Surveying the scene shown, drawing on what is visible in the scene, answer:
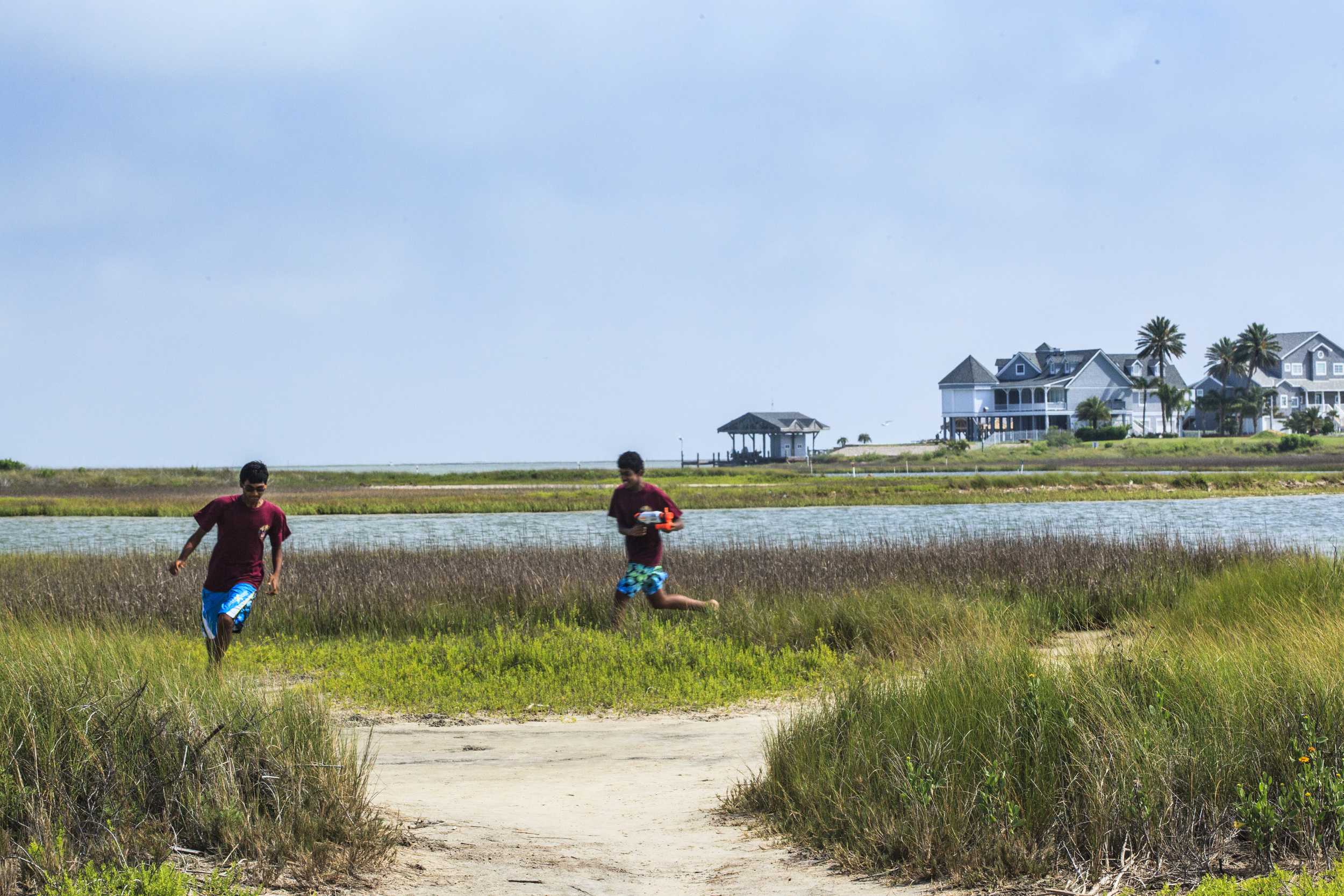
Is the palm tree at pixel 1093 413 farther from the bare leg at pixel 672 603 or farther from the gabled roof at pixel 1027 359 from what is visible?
the bare leg at pixel 672 603

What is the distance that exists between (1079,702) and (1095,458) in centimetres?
7787

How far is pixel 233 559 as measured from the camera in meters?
9.59

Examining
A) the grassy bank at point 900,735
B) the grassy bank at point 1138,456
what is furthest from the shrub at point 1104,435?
the grassy bank at point 900,735

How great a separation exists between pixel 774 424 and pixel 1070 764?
9412 centimetres

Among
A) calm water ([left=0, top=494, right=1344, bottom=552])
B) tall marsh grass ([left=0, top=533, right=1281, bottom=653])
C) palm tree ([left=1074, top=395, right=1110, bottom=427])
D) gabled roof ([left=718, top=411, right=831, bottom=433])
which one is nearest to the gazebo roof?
gabled roof ([left=718, top=411, right=831, bottom=433])

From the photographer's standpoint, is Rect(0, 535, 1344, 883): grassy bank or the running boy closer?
Rect(0, 535, 1344, 883): grassy bank

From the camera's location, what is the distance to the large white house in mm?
98188

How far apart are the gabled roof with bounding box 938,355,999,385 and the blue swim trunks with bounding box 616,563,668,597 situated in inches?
3646

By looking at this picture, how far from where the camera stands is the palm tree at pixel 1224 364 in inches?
4013

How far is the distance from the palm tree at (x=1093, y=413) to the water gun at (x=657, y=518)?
3521 inches

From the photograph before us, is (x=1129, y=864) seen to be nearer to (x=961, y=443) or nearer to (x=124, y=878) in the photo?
(x=124, y=878)

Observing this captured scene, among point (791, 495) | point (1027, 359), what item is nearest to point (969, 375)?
point (1027, 359)

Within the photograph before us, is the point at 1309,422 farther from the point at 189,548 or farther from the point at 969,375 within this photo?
the point at 189,548

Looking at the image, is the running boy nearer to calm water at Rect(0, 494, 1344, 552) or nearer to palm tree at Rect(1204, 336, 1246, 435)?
calm water at Rect(0, 494, 1344, 552)
